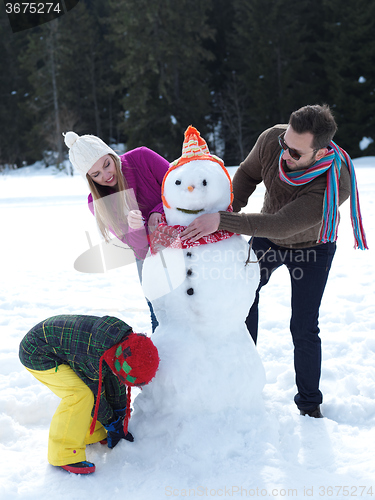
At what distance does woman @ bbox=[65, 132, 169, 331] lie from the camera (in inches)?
81.2

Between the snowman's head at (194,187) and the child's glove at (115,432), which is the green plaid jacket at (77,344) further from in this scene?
the snowman's head at (194,187)

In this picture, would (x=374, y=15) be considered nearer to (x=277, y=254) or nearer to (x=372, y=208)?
(x=372, y=208)

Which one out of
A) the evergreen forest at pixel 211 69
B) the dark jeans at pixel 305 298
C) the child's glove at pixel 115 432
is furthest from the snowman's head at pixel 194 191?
Answer: the evergreen forest at pixel 211 69

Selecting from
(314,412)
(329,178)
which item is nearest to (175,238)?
(329,178)

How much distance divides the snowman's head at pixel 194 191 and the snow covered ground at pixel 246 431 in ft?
2.37

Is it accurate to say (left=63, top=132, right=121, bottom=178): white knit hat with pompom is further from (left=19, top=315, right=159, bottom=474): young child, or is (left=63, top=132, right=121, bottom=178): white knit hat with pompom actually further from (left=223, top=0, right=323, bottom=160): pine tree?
(left=223, top=0, right=323, bottom=160): pine tree

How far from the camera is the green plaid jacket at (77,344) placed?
1.76m

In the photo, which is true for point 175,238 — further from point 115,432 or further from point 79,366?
point 115,432

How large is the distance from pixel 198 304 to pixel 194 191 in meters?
0.48

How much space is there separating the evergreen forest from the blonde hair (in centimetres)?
1502

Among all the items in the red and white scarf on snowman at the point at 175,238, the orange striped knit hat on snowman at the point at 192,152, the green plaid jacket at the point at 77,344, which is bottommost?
the green plaid jacket at the point at 77,344

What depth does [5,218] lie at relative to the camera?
8.19 m

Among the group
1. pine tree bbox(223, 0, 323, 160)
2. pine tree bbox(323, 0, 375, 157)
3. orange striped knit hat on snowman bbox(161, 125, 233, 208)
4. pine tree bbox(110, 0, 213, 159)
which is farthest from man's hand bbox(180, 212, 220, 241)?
pine tree bbox(323, 0, 375, 157)

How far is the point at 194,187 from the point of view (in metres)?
1.85
